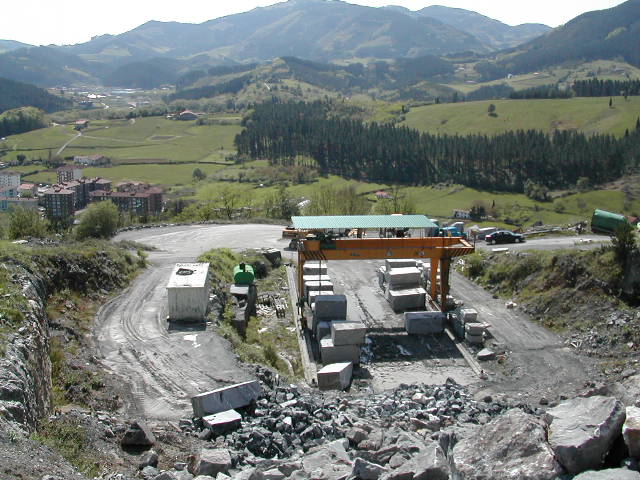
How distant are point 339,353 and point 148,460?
11.2 m

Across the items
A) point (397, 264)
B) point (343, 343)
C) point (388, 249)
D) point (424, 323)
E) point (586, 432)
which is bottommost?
point (424, 323)

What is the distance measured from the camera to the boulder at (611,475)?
8422mm

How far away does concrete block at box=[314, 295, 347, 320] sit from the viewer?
24812 millimetres

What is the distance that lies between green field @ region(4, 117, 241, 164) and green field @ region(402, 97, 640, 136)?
5028 cm

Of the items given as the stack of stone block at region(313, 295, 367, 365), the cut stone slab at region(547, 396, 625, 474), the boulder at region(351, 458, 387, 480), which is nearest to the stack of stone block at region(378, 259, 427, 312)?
the stack of stone block at region(313, 295, 367, 365)

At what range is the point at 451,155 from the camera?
107 metres

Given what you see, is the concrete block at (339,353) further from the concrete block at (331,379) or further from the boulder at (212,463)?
the boulder at (212,463)

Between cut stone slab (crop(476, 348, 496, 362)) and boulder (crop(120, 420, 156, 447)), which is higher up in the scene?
boulder (crop(120, 420, 156, 447))

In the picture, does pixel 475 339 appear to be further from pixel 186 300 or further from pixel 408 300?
pixel 186 300

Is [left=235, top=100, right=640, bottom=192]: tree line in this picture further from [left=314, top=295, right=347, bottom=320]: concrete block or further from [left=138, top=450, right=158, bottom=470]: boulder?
[left=138, top=450, right=158, bottom=470]: boulder

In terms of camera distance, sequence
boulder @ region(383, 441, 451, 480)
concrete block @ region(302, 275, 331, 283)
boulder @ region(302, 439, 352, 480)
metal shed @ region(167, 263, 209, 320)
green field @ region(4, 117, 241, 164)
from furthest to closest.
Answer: green field @ region(4, 117, 241, 164), concrete block @ region(302, 275, 331, 283), metal shed @ region(167, 263, 209, 320), boulder @ region(302, 439, 352, 480), boulder @ region(383, 441, 451, 480)

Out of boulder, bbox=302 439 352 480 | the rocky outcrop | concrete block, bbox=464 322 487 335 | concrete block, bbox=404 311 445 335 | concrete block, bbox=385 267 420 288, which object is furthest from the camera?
concrete block, bbox=385 267 420 288

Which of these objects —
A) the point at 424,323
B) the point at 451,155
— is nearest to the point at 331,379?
the point at 424,323

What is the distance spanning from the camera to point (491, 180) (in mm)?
100438
